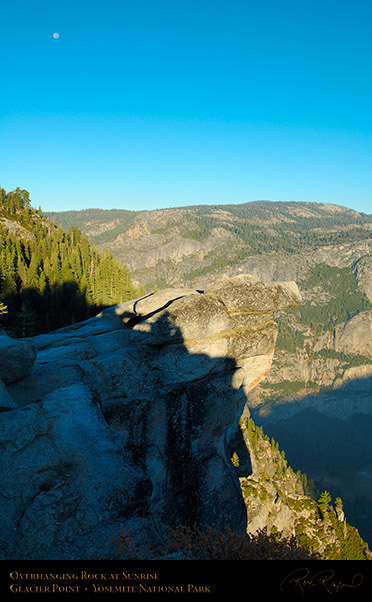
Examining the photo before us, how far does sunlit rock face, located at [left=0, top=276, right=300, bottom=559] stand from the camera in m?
10.7

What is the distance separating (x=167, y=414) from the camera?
22.4 m

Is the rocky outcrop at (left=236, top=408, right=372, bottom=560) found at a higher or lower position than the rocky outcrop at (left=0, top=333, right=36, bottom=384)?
lower

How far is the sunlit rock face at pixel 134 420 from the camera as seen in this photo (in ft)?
35.1

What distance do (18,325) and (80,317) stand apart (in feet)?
66.4

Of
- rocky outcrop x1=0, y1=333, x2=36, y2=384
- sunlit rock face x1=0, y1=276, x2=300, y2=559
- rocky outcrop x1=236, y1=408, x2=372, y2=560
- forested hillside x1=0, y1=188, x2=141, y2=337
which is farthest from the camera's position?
forested hillside x1=0, y1=188, x2=141, y2=337
